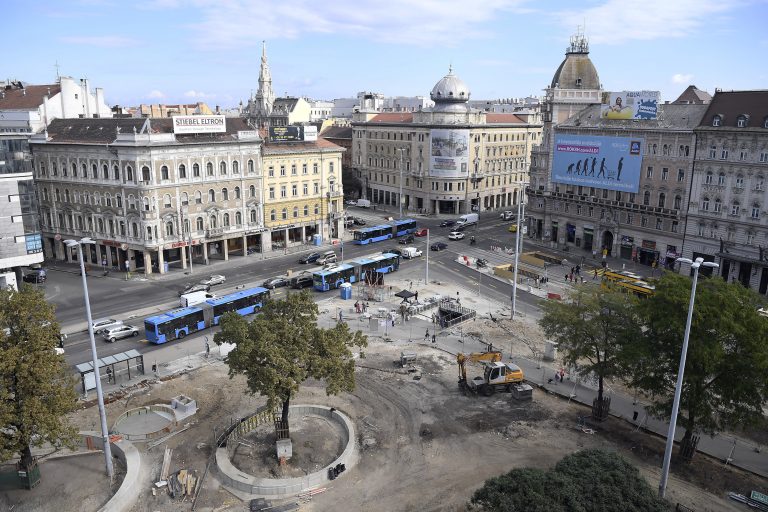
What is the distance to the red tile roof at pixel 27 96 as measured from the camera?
92375 millimetres

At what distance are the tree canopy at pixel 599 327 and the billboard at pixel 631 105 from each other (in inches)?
1930

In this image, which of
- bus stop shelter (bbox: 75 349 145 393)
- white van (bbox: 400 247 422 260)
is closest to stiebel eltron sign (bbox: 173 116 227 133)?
white van (bbox: 400 247 422 260)

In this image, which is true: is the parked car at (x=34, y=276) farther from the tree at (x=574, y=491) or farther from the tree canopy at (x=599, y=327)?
the tree at (x=574, y=491)

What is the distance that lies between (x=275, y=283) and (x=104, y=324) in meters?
20.6

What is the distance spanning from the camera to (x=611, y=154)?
8656 cm

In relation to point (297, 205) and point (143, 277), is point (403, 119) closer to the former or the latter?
point (297, 205)

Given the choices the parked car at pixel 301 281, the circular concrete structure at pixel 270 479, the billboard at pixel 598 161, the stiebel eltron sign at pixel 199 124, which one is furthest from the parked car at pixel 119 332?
the billboard at pixel 598 161

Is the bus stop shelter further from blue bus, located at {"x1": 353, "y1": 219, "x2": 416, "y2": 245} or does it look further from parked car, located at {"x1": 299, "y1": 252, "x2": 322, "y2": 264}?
blue bus, located at {"x1": 353, "y1": 219, "x2": 416, "y2": 245}

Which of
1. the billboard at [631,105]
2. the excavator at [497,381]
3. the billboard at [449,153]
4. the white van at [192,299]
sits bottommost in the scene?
the excavator at [497,381]

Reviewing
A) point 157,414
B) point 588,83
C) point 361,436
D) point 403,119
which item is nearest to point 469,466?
point 361,436

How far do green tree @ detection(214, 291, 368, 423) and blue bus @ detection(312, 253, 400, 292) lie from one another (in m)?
35.5

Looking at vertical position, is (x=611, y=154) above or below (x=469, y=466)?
above

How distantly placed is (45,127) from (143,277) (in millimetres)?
29565

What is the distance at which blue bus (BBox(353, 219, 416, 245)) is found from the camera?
97750mm
